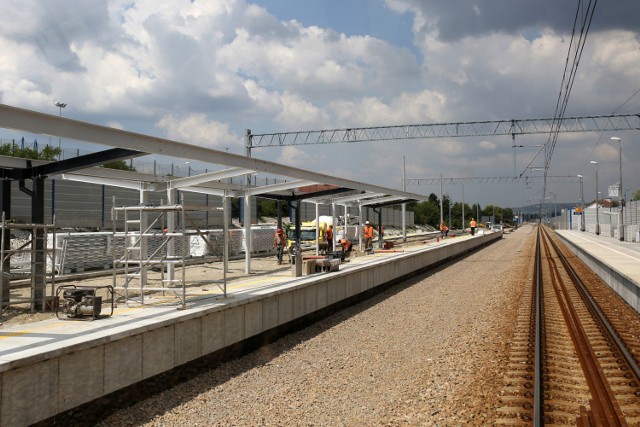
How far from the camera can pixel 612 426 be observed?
6.33 m

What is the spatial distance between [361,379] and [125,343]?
343 cm

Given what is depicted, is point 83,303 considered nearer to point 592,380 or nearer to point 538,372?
point 538,372

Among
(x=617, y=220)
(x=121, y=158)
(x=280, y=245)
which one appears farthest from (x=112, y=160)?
(x=617, y=220)

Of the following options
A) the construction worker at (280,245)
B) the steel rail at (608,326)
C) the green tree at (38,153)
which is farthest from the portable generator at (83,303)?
the green tree at (38,153)

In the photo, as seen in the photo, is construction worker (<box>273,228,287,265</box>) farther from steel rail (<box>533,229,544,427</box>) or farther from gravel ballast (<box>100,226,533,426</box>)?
steel rail (<box>533,229,544,427</box>)

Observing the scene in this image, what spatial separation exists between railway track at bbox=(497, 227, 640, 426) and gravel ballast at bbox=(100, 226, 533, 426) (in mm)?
371

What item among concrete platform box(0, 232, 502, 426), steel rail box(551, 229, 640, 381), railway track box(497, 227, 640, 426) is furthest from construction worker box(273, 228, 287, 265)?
steel rail box(551, 229, 640, 381)

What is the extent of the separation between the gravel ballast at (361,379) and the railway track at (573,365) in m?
0.37

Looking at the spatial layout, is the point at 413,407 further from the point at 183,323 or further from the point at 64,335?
the point at 64,335

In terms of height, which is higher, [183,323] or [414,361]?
[183,323]

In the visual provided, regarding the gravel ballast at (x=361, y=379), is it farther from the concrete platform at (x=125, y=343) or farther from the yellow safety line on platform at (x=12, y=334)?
the yellow safety line on platform at (x=12, y=334)

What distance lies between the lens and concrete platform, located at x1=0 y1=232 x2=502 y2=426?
18.9 ft

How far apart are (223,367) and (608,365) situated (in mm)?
6337

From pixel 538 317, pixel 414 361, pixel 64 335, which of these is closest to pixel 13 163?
pixel 64 335
